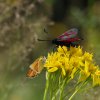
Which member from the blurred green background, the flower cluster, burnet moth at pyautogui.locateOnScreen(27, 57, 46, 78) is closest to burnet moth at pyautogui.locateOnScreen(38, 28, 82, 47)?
the flower cluster

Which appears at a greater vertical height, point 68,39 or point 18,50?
point 68,39

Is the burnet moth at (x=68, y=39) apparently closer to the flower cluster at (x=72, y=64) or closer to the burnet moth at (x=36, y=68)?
the flower cluster at (x=72, y=64)

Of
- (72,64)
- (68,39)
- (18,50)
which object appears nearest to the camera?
(72,64)

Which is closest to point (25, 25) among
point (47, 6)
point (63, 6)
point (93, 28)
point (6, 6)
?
point (6, 6)

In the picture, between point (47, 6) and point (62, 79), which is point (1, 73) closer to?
point (62, 79)

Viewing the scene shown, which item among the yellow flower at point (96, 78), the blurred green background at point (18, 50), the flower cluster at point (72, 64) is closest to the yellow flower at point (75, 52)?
the flower cluster at point (72, 64)

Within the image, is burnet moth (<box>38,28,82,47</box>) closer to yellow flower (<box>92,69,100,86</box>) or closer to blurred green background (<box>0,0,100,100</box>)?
yellow flower (<box>92,69,100,86</box>)

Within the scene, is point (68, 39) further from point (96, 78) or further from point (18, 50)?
point (18, 50)

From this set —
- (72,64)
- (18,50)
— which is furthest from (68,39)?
(18,50)

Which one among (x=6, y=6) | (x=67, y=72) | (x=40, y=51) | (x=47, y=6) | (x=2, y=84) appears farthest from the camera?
(x=47, y=6)
